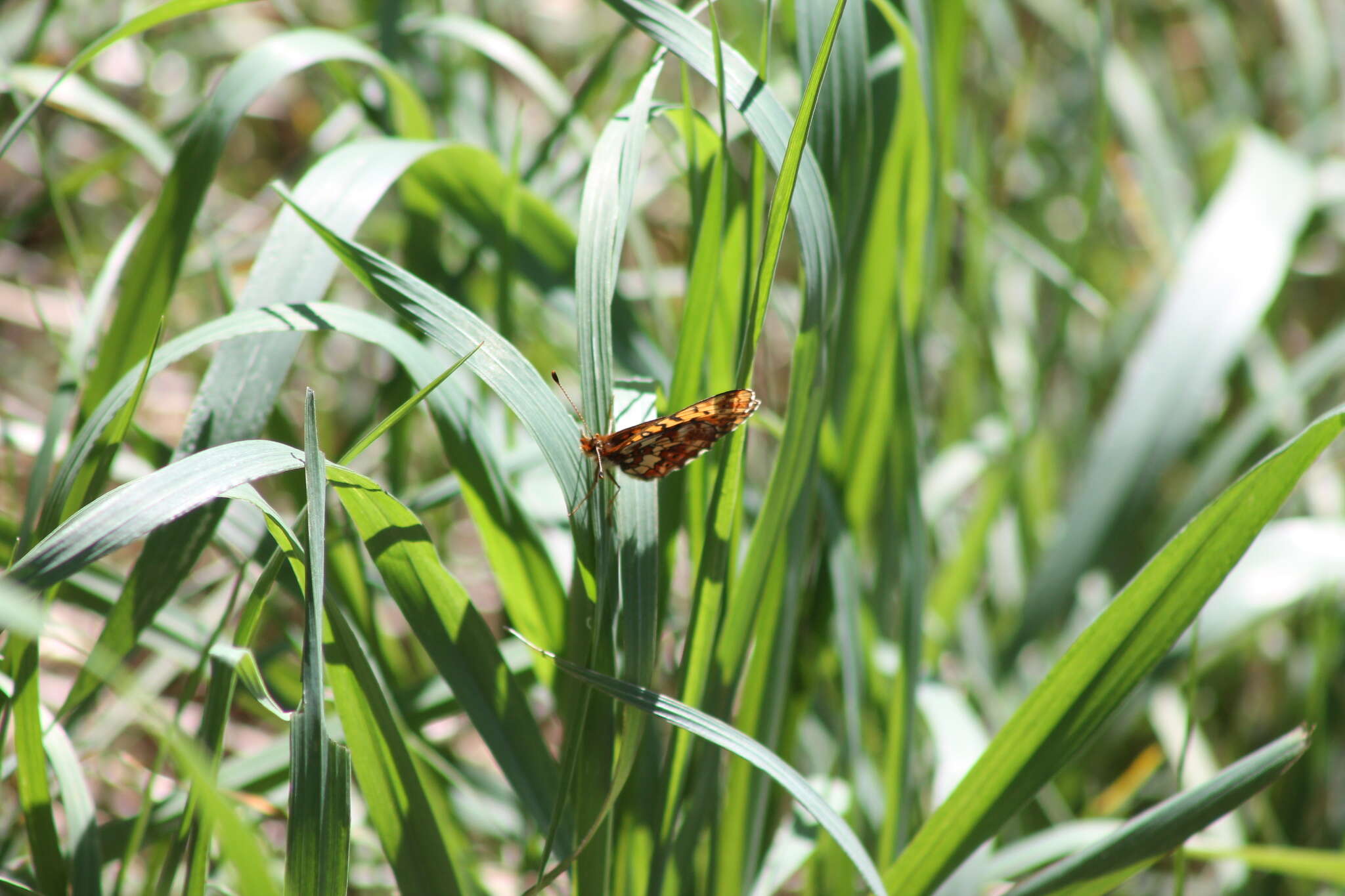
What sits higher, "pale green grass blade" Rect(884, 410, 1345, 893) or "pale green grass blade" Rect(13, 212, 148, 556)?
"pale green grass blade" Rect(13, 212, 148, 556)

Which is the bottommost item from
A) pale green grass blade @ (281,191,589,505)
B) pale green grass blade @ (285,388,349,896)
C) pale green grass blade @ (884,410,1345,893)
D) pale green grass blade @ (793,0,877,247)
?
pale green grass blade @ (884,410,1345,893)

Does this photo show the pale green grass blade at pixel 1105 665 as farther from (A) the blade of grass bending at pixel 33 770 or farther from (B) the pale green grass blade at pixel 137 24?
(B) the pale green grass blade at pixel 137 24

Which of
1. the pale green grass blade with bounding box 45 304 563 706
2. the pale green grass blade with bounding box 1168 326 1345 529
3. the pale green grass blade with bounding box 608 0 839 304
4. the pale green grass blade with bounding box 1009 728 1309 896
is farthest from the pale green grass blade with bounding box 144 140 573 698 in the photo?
the pale green grass blade with bounding box 1168 326 1345 529

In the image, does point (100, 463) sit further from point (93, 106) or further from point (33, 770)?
point (93, 106)

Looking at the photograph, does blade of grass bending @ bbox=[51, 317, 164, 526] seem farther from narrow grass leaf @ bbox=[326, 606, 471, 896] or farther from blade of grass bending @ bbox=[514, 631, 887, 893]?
blade of grass bending @ bbox=[514, 631, 887, 893]

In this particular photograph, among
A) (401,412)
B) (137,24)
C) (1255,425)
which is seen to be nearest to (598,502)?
(401,412)

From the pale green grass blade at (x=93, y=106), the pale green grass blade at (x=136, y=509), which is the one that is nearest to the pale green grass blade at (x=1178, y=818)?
the pale green grass blade at (x=136, y=509)
